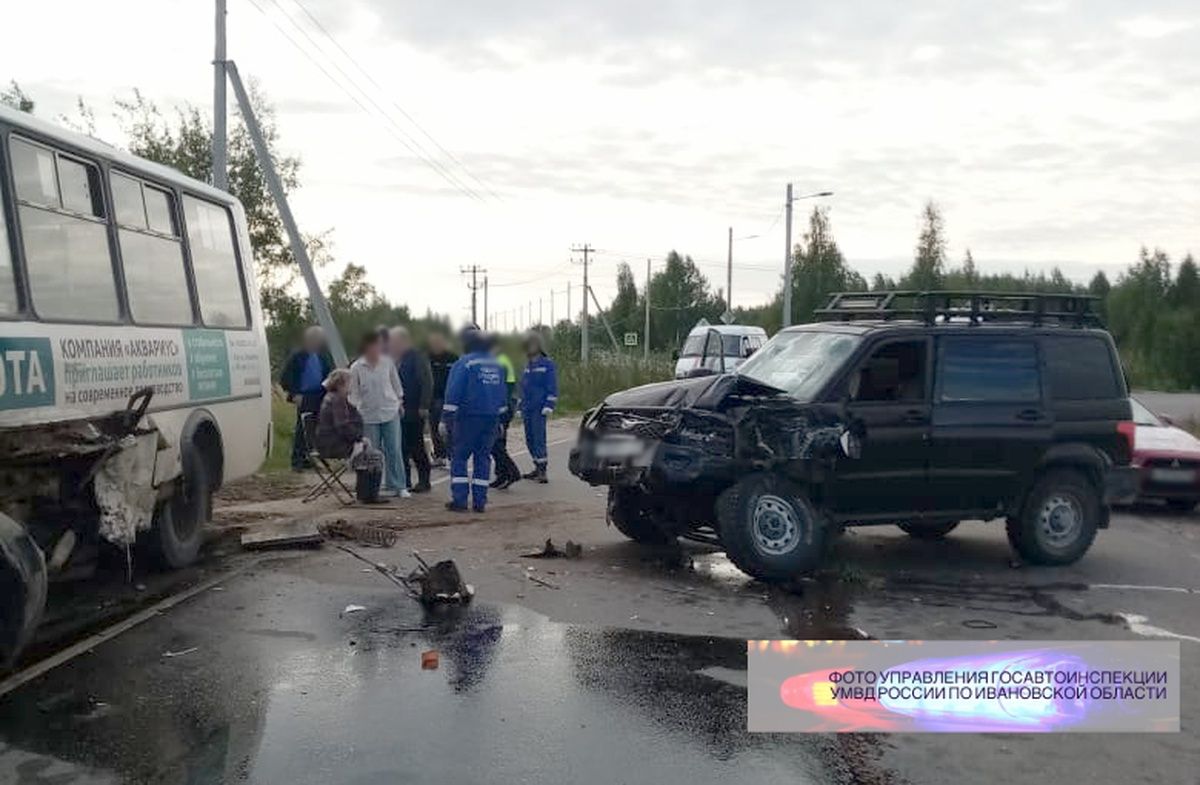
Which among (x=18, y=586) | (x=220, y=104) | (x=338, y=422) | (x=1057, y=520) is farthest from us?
(x=220, y=104)

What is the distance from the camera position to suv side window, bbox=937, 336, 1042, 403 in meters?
9.09

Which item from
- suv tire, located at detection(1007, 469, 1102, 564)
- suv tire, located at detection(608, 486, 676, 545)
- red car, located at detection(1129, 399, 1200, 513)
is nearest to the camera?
suv tire, located at detection(1007, 469, 1102, 564)

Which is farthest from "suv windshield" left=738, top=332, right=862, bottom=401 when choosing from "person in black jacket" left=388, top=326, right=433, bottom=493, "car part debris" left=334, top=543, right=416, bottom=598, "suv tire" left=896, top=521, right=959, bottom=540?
"person in black jacket" left=388, top=326, right=433, bottom=493

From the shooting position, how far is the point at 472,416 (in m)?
11.2

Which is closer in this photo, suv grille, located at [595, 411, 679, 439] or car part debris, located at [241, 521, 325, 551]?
suv grille, located at [595, 411, 679, 439]

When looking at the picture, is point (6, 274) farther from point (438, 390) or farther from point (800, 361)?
point (438, 390)

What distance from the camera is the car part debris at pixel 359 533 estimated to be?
9.38m

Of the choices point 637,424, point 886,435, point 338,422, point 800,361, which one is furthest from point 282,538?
point 886,435

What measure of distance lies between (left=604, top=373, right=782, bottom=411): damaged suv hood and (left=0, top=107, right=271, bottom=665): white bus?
303 centimetres

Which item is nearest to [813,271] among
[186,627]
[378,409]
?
[378,409]

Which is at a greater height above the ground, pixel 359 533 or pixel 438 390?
pixel 438 390

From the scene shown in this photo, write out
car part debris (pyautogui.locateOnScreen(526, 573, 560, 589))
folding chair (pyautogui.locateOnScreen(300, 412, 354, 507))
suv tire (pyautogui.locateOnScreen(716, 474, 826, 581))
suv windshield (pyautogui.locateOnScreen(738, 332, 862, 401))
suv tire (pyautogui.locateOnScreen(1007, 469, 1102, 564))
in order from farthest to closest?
folding chair (pyautogui.locateOnScreen(300, 412, 354, 507)) → suv tire (pyautogui.locateOnScreen(1007, 469, 1102, 564)) → suv windshield (pyautogui.locateOnScreen(738, 332, 862, 401)) → suv tire (pyautogui.locateOnScreen(716, 474, 826, 581)) → car part debris (pyautogui.locateOnScreen(526, 573, 560, 589))

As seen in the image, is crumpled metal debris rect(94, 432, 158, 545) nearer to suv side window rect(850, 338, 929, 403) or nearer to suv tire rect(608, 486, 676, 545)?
suv tire rect(608, 486, 676, 545)

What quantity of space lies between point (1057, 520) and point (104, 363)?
23.1 feet
